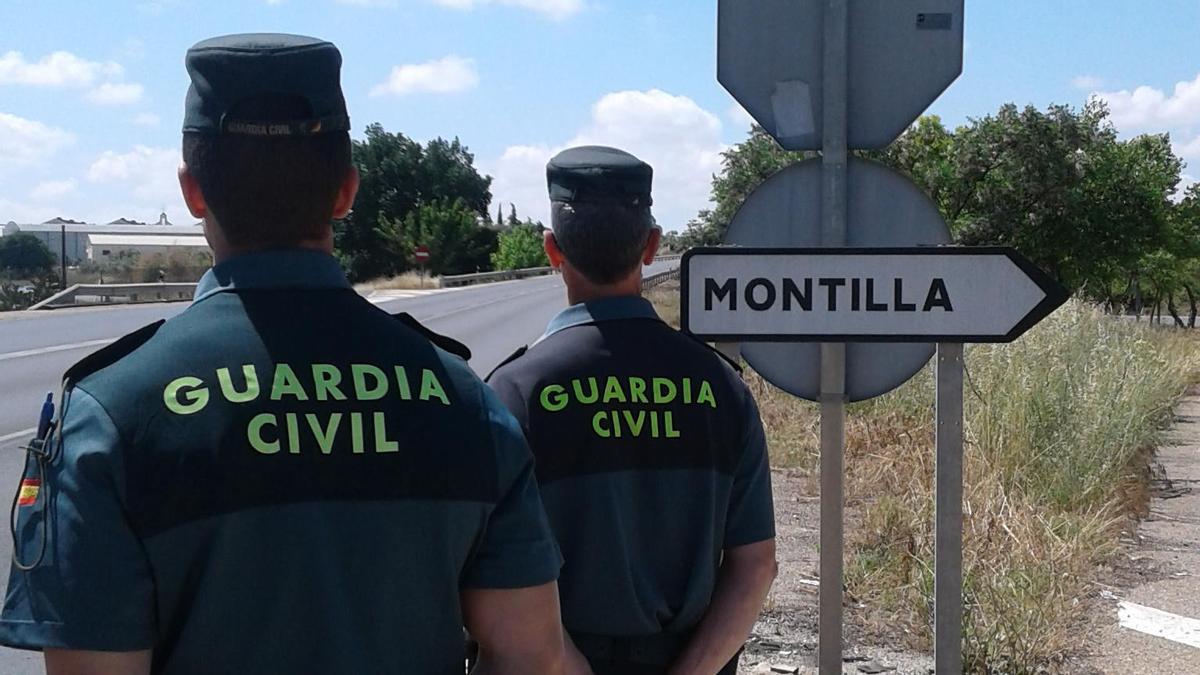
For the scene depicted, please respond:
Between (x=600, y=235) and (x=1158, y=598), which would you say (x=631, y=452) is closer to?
(x=600, y=235)

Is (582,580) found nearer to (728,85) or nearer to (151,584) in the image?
(151,584)

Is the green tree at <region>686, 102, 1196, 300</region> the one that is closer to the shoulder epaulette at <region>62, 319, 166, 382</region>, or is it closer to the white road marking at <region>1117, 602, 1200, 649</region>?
the white road marking at <region>1117, 602, 1200, 649</region>

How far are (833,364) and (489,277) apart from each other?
65900 millimetres

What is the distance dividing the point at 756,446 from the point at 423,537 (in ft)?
3.67

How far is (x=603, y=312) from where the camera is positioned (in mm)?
2418

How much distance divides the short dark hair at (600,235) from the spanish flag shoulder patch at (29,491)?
122 centimetres

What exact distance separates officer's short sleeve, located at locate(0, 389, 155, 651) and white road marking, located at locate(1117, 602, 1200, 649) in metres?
4.67

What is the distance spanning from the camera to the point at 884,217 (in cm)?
345

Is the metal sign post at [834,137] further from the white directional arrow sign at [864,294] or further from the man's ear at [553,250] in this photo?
the man's ear at [553,250]

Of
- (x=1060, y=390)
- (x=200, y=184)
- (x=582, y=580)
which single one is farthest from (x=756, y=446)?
(x=1060, y=390)

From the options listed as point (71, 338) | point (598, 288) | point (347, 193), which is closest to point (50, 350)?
point (71, 338)

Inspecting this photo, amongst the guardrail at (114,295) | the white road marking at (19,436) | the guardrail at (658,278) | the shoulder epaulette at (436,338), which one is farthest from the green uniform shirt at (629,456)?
the guardrail at (658,278)

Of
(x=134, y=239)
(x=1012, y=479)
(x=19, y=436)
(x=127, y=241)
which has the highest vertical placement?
(x=134, y=239)

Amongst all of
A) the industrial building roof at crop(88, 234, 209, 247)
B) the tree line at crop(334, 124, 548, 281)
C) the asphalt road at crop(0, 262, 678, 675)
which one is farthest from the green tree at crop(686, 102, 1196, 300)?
the industrial building roof at crop(88, 234, 209, 247)
